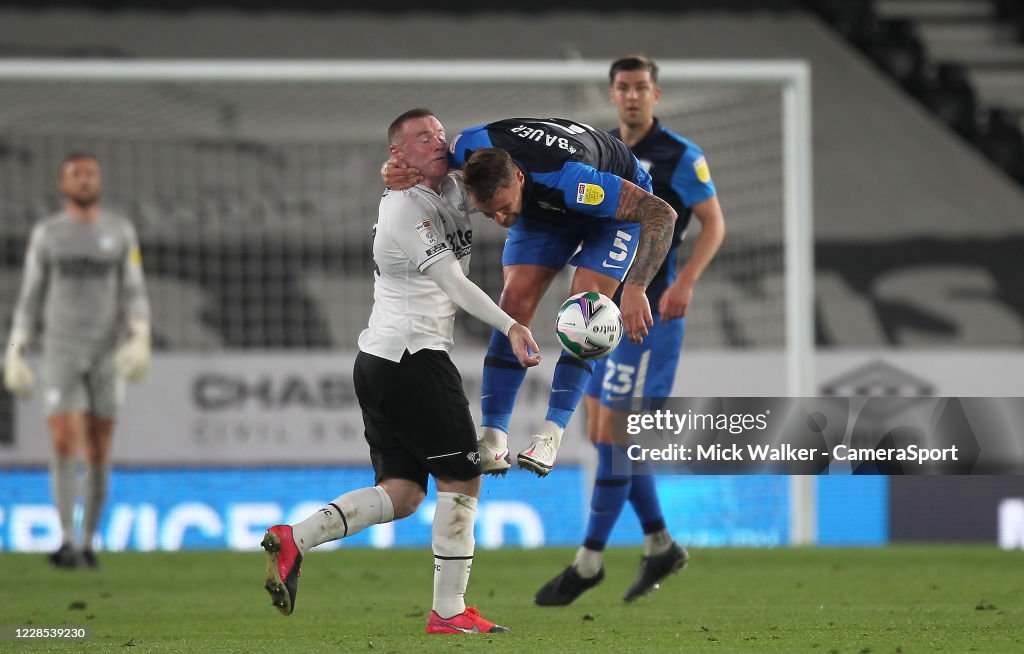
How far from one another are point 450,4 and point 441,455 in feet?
37.2

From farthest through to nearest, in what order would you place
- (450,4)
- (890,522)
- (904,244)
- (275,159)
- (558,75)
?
(450,4) < (904,244) < (275,159) < (890,522) < (558,75)

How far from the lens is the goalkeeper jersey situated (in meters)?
8.14

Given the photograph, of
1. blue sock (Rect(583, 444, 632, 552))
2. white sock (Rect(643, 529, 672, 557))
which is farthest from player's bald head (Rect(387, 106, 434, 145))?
white sock (Rect(643, 529, 672, 557))

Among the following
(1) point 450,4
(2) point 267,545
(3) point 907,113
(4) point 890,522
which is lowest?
(4) point 890,522

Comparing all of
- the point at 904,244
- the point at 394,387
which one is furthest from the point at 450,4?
the point at 394,387

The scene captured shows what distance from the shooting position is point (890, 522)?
10.5m

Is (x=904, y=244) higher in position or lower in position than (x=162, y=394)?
higher

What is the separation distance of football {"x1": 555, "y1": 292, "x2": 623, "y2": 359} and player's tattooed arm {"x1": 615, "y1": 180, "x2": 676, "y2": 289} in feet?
0.56

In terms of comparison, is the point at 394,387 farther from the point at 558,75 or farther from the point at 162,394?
the point at 162,394

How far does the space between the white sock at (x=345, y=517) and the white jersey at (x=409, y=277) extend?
46 cm

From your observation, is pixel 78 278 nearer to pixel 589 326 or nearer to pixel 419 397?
pixel 419 397

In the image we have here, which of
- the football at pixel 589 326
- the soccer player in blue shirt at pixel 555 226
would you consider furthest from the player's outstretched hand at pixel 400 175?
the football at pixel 589 326

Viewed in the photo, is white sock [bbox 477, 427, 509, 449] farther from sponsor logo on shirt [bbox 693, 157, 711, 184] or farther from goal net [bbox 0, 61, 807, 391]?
goal net [bbox 0, 61, 807, 391]

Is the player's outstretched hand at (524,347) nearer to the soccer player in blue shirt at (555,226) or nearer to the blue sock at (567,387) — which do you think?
the soccer player in blue shirt at (555,226)
